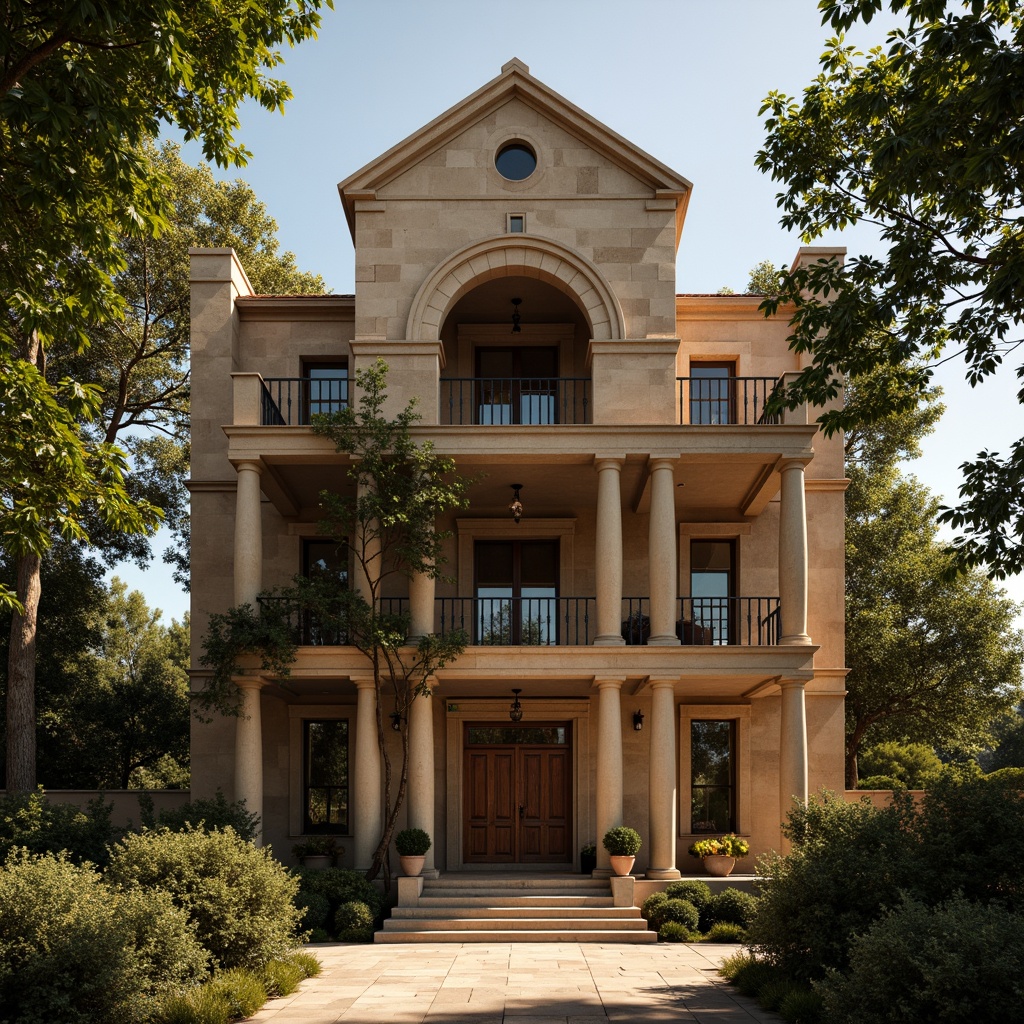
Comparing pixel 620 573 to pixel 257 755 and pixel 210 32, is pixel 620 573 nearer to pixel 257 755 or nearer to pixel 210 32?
pixel 257 755

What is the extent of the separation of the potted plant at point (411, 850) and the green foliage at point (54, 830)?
4683 millimetres

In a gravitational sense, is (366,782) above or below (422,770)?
below

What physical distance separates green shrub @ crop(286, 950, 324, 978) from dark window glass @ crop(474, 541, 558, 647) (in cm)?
901

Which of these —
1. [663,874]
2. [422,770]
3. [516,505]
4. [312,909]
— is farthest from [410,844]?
[516,505]

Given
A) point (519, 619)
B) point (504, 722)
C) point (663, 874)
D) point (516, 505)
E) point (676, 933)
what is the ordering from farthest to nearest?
point (504, 722)
point (519, 619)
point (516, 505)
point (663, 874)
point (676, 933)

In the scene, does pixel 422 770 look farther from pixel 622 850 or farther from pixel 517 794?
pixel 622 850

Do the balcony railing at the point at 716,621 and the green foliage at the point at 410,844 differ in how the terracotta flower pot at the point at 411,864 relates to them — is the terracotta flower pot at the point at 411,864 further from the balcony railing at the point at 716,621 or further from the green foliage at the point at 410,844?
the balcony railing at the point at 716,621

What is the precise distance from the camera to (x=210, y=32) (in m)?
12.9

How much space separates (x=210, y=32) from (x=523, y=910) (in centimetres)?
1385

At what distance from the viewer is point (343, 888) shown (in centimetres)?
1855

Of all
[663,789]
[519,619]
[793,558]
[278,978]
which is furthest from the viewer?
[519,619]

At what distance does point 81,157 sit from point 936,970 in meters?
11.1

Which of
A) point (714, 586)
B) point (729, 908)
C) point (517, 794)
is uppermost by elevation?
point (714, 586)

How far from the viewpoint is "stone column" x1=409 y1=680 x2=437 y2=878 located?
789 inches
